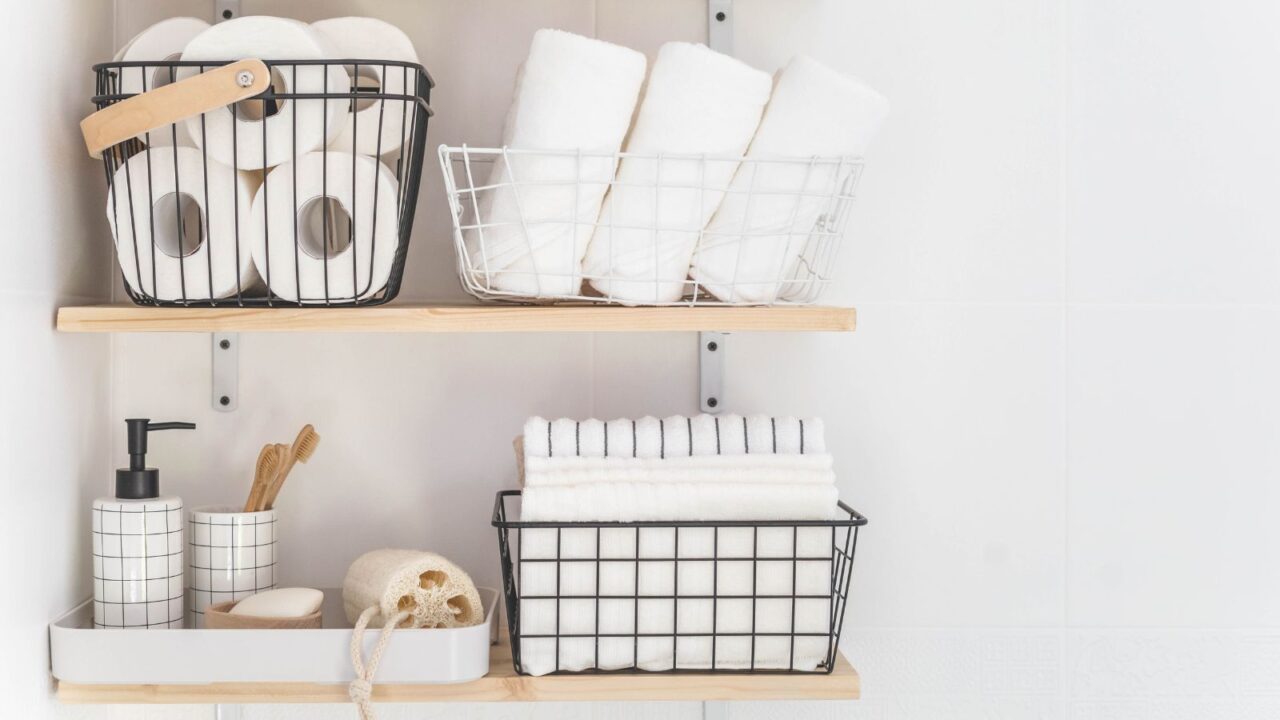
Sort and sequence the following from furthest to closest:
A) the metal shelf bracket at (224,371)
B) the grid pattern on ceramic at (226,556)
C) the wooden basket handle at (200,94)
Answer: the metal shelf bracket at (224,371) → the grid pattern on ceramic at (226,556) → the wooden basket handle at (200,94)

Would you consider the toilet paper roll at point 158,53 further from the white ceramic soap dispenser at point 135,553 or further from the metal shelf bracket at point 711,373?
the metal shelf bracket at point 711,373

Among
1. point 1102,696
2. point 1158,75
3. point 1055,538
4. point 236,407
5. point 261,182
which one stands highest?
point 1158,75

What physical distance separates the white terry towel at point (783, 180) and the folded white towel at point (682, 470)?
129 mm

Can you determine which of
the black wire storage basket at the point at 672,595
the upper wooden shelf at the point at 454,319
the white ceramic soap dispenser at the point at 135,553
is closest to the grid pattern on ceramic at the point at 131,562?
the white ceramic soap dispenser at the point at 135,553

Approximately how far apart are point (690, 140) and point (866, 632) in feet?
1.68

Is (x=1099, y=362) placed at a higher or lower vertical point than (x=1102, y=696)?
higher

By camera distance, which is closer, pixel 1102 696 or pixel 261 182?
pixel 261 182

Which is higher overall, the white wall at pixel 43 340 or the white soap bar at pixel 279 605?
the white wall at pixel 43 340

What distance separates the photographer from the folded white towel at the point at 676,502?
0.79m

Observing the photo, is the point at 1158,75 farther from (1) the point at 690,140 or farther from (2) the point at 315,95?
(2) the point at 315,95

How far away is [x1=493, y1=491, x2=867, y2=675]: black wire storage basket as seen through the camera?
2.61ft

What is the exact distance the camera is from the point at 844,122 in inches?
30.7

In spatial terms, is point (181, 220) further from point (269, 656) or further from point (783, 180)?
point (783, 180)

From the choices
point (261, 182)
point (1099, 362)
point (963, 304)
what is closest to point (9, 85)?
point (261, 182)
